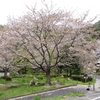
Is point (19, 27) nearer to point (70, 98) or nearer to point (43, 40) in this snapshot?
point (43, 40)

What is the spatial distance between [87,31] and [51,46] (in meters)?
3.86

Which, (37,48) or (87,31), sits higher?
(87,31)

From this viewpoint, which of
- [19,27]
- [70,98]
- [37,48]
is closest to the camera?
[70,98]

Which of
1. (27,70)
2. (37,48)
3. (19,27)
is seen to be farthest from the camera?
(27,70)

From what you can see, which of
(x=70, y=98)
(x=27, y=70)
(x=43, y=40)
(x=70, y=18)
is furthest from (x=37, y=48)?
(x=27, y=70)

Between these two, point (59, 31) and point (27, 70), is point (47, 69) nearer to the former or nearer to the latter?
point (59, 31)

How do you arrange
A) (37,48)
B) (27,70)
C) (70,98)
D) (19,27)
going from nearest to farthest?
(70,98)
(19,27)
(37,48)
(27,70)

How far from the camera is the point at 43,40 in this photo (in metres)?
16.3

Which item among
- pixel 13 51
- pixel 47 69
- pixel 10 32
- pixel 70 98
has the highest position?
pixel 10 32

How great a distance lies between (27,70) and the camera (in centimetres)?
3241

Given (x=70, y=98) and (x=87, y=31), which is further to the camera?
(x=87, y=31)

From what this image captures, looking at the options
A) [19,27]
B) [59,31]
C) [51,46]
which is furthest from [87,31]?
[19,27]

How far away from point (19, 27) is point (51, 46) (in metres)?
3.79

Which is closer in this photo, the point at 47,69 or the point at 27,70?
the point at 47,69
